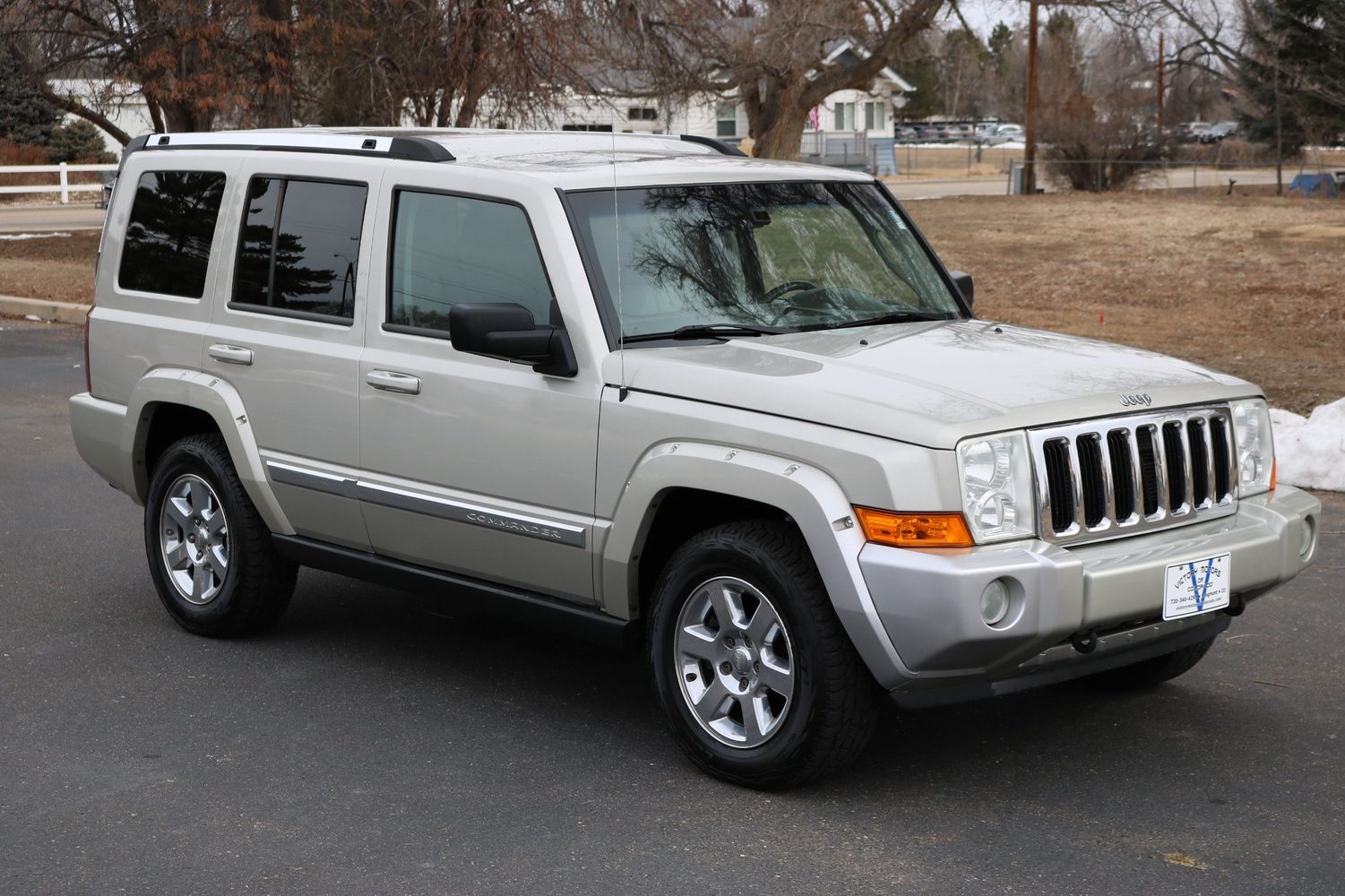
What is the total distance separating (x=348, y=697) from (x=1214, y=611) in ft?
9.65

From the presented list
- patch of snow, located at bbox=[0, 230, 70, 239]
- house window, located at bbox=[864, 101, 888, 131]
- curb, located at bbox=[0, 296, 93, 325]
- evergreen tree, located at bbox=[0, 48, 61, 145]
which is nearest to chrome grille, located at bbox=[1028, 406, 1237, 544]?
curb, located at bbox=[0, 296, 93, 325]

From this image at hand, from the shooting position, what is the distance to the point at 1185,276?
21.5 m

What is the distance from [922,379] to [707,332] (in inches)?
33.1

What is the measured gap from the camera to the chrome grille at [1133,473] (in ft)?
15.2

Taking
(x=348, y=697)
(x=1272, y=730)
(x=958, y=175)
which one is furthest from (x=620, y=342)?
(x=958, y=175)

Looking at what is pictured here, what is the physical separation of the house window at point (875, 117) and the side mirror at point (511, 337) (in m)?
79.7

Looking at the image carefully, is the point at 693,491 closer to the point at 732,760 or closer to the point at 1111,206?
the point at 732,760

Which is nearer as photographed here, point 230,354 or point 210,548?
point 230,354

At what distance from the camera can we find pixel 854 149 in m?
68.4

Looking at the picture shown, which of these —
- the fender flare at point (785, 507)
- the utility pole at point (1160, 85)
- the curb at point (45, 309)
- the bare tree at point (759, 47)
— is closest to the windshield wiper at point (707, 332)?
the fender flare at point (785, 507)

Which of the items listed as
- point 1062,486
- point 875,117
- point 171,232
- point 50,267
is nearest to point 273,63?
point 50,267

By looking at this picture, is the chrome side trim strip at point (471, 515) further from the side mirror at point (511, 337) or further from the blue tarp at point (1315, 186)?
the blue tarp at point (1315, 186)

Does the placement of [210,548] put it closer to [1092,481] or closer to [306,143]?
[306,143]

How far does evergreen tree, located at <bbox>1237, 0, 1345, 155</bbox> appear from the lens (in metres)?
41.6
